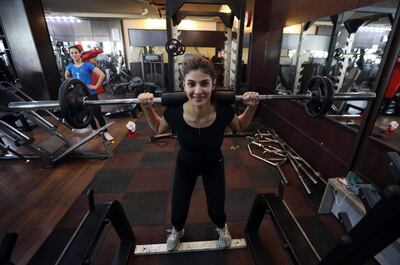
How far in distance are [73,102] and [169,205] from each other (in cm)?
143

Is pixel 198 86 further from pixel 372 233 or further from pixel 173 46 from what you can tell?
pixel 173 46

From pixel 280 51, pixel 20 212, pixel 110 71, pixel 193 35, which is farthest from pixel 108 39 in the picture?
pixel 20 212

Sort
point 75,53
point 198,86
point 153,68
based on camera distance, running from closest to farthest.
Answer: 1. point 198,86
2. point 75,53
3. point 153,68

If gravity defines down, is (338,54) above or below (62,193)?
above

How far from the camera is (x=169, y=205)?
90.7 inches

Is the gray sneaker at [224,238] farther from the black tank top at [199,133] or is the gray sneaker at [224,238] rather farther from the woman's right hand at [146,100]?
the woman's right hand at [146,100]

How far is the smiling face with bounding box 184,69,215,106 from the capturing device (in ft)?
4.03

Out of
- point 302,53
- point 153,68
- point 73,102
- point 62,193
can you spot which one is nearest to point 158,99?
point 73,102

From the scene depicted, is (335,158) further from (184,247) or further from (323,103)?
(184,247)

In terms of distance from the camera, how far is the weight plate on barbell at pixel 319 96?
1.39m

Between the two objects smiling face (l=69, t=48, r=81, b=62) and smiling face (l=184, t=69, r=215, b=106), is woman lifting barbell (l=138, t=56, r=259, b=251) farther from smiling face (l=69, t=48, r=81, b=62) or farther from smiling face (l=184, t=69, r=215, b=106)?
smiling face (l=69, t=48, r=81, b=62)

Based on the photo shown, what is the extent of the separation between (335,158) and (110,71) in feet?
28.8

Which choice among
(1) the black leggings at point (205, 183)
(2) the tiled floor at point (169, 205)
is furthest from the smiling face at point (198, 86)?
(2) the tiled floor at point (169, 205)

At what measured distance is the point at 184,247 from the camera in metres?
1.80
